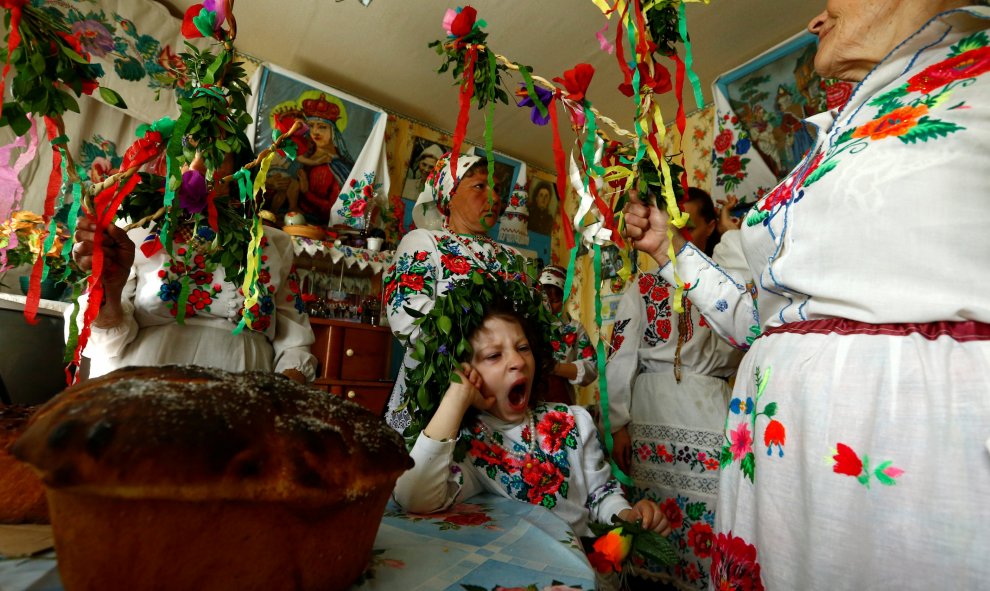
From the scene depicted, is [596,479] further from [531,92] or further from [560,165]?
[531,92]

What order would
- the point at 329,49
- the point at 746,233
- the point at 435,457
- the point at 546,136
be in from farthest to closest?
the point at 546,136
the point at 329,49
the point at 435,457
the point at 746,233

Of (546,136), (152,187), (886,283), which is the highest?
(546,136)

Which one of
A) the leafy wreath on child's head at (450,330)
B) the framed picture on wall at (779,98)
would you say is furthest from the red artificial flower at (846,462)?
the framed picture on wall at (779,98)

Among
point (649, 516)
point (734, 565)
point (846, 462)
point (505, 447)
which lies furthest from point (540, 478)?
point (846, 462)

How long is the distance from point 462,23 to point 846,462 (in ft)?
4.19

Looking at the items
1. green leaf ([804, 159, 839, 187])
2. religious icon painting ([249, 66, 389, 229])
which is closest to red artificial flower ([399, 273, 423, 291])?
green leaf ([804, 159, 839, 187])

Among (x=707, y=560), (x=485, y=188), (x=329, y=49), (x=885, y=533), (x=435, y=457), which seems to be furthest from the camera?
(x=329, y=49)

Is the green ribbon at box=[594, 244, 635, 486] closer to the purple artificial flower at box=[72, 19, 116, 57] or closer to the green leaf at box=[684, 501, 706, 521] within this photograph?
the green leaf at box=[684, 501, 706, 521]

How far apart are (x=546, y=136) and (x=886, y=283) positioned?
158 inches

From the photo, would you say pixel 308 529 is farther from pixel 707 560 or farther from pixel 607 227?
pixel 707 560

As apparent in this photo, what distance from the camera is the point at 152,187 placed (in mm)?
956

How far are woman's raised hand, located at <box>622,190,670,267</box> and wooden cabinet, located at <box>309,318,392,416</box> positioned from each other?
2192 millimetres

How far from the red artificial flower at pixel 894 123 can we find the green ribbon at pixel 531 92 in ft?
2.27

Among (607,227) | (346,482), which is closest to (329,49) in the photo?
(607,227)
